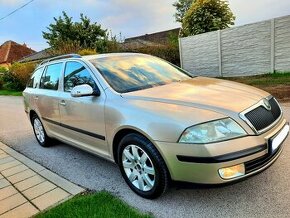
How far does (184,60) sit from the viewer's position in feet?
52.2

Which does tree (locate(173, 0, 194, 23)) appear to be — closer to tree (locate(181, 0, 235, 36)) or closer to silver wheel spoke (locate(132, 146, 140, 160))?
tree (locate(181, 0, 235, 36))

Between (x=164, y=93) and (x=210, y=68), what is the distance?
1143 centimetres

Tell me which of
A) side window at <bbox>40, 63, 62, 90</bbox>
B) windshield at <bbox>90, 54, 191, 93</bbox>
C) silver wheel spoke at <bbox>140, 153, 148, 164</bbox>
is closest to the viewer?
silver wheel spoke at <bbox>140, 153, 148, 164</bbox>

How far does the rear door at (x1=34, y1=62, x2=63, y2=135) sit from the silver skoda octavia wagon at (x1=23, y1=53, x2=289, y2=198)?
159 millimetres

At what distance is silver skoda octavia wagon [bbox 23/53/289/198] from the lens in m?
2.83

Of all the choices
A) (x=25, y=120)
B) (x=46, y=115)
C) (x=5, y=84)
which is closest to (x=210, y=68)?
(x=25, y=120)

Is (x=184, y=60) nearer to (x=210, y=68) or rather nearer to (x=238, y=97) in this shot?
(x=210, y=68)

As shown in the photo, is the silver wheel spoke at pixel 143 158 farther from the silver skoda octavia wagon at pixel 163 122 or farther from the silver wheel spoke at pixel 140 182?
the silver wheel spoke at pixel 140 182

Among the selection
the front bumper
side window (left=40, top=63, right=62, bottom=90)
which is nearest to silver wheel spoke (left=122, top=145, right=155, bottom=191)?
the front bumper

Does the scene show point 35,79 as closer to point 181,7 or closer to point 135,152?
point 135,152

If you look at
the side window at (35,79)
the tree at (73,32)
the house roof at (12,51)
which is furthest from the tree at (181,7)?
the side window at (35,79)

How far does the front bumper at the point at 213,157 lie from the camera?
2764 mm

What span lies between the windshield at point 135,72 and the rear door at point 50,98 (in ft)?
3.31

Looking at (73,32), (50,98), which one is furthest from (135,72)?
(73,32)
